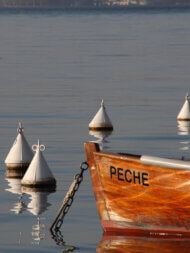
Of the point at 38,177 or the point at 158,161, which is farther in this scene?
the point at 38,177

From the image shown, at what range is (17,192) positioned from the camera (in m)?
22.0

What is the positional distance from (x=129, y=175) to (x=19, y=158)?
22.8 ft

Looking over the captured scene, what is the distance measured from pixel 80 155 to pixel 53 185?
14.9 feet

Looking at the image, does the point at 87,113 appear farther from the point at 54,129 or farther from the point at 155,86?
the point at 155,86

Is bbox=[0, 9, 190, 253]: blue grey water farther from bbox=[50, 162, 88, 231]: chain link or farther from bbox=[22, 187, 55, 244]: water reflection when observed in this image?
bbox=[50, 162, 88, 231]: chain link

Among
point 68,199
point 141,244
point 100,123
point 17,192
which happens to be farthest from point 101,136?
point 141,244

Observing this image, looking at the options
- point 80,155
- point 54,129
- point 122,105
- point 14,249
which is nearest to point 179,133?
point 54,129

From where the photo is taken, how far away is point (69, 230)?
1844 centimetres

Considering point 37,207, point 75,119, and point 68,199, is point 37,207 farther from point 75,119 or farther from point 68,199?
point 75,119

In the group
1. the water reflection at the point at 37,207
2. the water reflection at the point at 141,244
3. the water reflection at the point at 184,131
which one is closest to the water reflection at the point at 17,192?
the water reflection at the point at 37,207

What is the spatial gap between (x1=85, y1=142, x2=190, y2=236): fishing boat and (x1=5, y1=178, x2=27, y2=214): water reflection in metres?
2.26

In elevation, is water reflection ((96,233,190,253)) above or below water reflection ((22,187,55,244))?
below

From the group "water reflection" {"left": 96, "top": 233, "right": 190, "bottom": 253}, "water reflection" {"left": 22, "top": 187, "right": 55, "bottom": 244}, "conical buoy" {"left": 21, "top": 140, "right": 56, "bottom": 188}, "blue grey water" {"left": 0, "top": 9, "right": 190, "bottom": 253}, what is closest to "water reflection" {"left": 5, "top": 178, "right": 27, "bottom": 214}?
"blue grey water" {"left": 0, "top": 9, "right": 190, "bottom": 253}

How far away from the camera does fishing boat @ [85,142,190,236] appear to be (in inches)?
684
